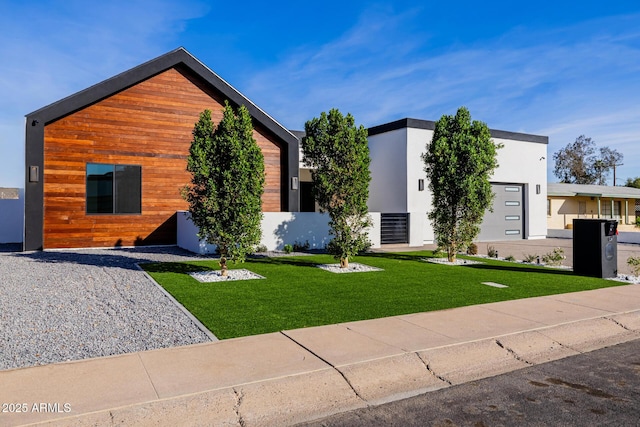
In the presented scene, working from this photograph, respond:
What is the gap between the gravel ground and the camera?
4875mm

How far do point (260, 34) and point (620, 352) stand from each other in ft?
48.8

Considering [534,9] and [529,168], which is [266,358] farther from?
[529,168]

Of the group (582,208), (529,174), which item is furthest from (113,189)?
(582,208)

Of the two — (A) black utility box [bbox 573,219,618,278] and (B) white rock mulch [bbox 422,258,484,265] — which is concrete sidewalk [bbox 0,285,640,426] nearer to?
(A) black utility box [bbox 573,219,618,278]

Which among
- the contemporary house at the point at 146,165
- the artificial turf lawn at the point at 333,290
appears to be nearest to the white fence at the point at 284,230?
the contemporary house at the point at 146,165

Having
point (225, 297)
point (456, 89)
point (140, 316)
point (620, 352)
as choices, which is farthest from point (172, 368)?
point (456, 89)

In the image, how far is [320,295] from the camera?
7863 mm

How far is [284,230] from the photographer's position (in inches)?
617

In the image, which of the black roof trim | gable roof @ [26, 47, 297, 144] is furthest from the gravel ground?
the black roof trim

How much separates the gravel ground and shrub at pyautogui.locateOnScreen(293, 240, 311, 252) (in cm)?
613

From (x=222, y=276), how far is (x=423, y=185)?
1205 cm

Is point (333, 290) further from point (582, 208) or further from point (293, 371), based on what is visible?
point (582, 208)

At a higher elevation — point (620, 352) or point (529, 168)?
point (529, 168)

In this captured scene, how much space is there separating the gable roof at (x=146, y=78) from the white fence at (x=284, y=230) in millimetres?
3792
